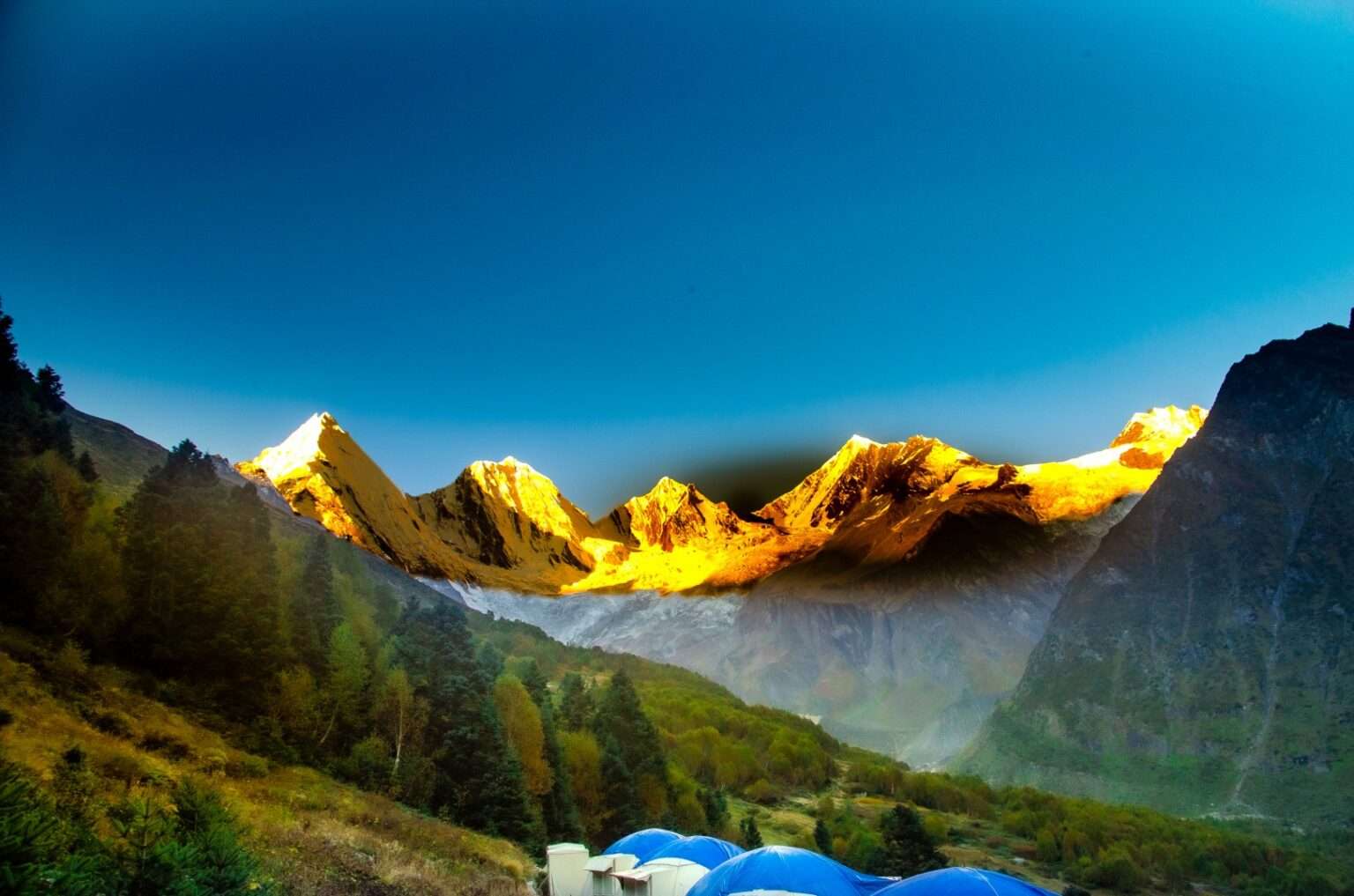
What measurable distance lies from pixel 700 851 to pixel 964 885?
14631 mm

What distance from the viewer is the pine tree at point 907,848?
68688 millimetres

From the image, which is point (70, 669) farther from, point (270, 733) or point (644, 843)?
point (644, 843)

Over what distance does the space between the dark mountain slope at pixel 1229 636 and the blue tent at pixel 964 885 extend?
133m

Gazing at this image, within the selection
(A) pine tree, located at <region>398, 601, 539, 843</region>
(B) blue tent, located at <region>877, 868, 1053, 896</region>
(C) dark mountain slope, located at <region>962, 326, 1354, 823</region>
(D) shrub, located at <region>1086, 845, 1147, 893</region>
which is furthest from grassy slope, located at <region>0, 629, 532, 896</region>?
(C) dark mountain slope, located at <region>962, 326, 1354, 823</region>

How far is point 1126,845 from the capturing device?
106312mm

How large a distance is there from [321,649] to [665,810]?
36.0 meters

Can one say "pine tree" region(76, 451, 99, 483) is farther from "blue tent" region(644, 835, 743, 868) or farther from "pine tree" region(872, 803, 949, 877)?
"pine tree" region(872, 803, 949, 877)

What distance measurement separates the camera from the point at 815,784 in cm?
13075

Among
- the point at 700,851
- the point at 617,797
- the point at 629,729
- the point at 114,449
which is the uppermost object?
the point at 114,449

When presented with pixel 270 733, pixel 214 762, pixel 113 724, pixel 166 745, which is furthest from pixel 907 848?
pixel 113 724

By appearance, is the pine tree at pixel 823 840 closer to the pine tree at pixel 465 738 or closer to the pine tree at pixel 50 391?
the pine tree at pixel 465 738

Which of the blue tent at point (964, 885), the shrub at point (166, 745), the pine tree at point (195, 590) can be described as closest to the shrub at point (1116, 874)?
the blue tent at point (964, 885)

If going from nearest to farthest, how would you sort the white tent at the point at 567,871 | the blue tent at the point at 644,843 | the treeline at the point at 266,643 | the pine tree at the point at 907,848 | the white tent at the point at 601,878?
the white tent at the point at 601,878
the white tent at the point at 567,871
the treeline at the point at 266,643
the blue tent at the point at 644,843
the pine tree at the point at 907,848

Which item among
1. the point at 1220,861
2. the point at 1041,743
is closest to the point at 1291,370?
the point at 1041,743
